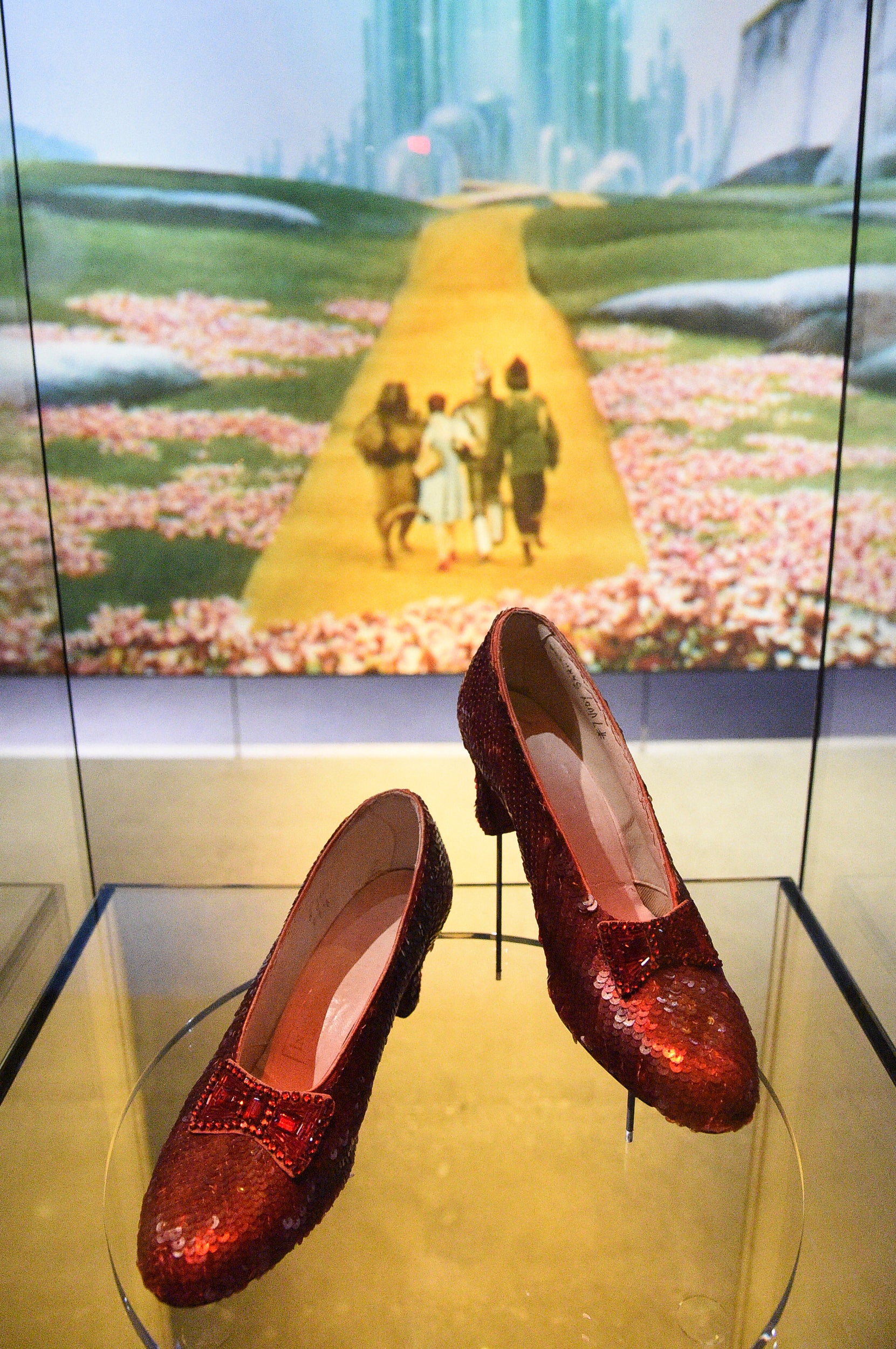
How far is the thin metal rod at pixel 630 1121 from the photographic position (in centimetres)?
84

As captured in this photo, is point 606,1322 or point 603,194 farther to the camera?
point 603,194

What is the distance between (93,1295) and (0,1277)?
9cm

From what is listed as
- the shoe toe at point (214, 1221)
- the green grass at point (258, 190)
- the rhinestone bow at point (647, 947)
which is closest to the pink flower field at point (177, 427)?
the green grass at point (258, 190)

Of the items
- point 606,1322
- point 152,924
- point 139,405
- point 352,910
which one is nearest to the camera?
point 606,1322

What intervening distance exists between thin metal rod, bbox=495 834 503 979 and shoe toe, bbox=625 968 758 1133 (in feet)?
1.03

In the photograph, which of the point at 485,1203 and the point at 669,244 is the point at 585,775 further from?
the point at 669,244

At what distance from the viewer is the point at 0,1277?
768 millimetres

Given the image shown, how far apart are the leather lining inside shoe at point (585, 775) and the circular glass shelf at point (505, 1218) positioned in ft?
0.48

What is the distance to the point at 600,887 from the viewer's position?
1.00 meters

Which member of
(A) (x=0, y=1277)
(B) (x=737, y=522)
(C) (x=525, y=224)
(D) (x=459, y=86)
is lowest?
(A) (x=0, y=1277)

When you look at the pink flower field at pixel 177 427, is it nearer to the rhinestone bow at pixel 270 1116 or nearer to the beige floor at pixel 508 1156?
the beige floor at pixel 508 1156

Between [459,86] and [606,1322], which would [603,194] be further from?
[606,1322]

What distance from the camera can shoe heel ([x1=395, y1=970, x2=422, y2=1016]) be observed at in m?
0.90

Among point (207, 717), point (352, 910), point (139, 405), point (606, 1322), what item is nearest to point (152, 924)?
point (352, 910)
